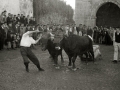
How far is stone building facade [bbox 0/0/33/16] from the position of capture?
21172 mm

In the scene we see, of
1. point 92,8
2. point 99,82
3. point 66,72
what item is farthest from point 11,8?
point 99,82

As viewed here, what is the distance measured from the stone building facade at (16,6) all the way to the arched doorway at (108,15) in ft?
29.0

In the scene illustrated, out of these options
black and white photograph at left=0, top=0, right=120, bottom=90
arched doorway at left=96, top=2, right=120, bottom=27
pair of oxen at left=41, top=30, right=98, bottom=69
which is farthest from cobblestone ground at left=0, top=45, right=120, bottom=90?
arched doorway at left=96, top=2, right=120, bottom=27

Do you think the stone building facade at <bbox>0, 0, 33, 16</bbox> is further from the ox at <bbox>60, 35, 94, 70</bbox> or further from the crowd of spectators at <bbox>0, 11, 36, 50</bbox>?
the ox at <bbox>60, 35, 94, 70</bbox>

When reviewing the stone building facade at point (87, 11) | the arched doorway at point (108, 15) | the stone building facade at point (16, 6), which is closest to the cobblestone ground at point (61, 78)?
the stone building facade at point (16, 6)

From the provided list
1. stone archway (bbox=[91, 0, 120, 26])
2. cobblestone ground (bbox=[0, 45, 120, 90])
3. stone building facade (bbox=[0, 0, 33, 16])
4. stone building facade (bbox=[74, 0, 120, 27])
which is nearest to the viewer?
cobblestone ground (bbox=[0, 45, 120, 90])

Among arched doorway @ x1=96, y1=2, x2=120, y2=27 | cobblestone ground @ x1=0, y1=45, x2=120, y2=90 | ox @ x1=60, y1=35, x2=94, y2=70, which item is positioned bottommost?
cobblestone ground @ x1=0, y1=45, x2=120, y2=90

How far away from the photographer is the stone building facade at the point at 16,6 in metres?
21.2

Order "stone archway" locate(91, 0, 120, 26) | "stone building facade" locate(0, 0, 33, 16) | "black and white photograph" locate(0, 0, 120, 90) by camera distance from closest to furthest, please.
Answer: "black and white photograph" locate(0, 0, 120, 90)
"stone building facade" locate(0, 0, 33, 16)
"stone archway" locate(91, 0, 120, 26)

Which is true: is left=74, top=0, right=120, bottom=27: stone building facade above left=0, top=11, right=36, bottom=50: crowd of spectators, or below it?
above

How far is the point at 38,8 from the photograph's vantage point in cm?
2800

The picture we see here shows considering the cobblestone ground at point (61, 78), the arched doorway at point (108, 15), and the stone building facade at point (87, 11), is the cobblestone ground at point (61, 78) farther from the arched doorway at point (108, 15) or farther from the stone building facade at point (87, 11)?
the arched doorway at point (108, 15)

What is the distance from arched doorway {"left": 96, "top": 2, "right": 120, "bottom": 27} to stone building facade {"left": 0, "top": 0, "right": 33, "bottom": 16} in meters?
8.83

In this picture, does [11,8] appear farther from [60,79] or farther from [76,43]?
[60,79]
